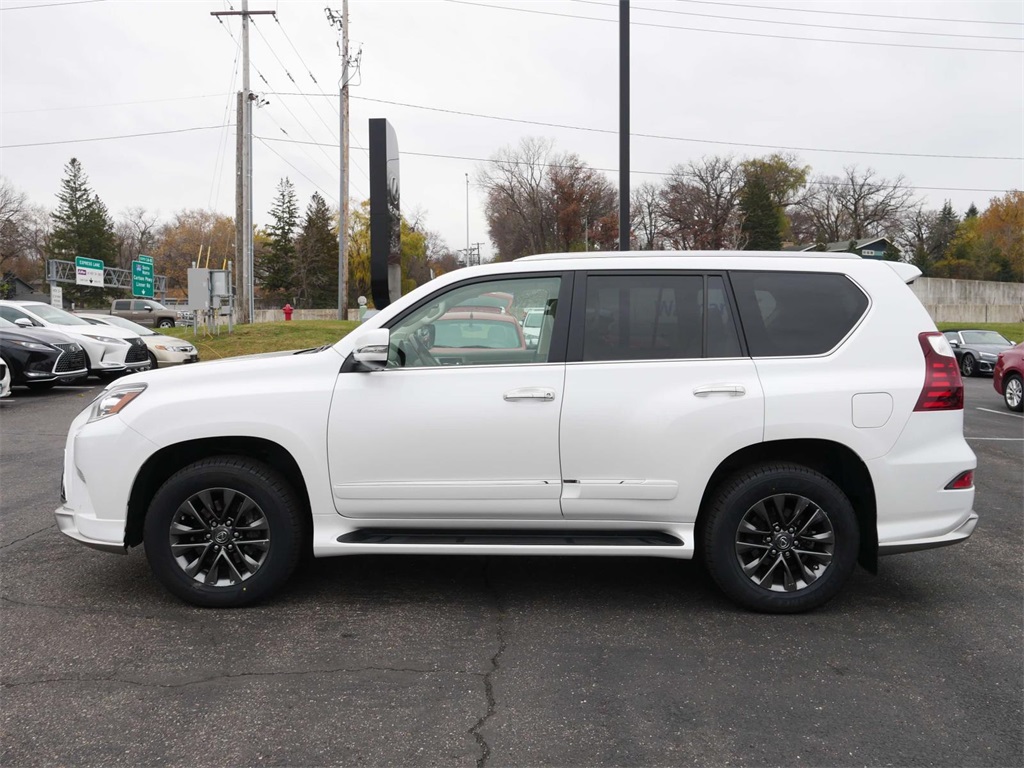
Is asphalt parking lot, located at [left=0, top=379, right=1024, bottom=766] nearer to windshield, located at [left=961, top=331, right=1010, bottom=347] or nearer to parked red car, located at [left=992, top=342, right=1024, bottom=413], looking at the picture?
parked red car, located at [left=992, top=342, right=1024, bottom=413]

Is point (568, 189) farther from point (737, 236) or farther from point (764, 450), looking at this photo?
point (764, 450)

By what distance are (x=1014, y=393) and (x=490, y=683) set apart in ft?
45.7

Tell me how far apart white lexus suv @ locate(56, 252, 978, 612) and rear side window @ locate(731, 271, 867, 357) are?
12mm

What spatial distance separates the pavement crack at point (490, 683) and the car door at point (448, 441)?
22.0 inches

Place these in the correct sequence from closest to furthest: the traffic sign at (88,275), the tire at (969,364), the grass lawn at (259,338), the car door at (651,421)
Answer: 1. the car door at (651,421)
2. the grass lawn at (259,338)
3. the tire at (969,364)
4. the traffic sign at (88,275)

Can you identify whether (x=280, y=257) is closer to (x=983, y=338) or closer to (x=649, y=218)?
(x=649, y=218)

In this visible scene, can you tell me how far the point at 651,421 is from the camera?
405cm

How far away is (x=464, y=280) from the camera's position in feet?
14.2

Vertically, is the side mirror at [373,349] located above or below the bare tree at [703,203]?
below

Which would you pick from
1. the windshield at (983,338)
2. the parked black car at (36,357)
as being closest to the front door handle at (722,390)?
the parked black car at (36,357)

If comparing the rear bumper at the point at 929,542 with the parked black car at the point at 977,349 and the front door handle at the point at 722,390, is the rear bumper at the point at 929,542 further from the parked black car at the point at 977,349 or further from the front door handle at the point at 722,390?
the parked black car at the point at 977,349

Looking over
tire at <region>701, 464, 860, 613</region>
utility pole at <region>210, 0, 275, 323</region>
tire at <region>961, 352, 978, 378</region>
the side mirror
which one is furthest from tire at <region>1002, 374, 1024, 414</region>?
utility pole at <region>210, 0, 275, 323</region>

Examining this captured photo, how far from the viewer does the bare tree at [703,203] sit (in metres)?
69.2

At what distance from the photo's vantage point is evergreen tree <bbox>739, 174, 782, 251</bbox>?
71.4 metres
